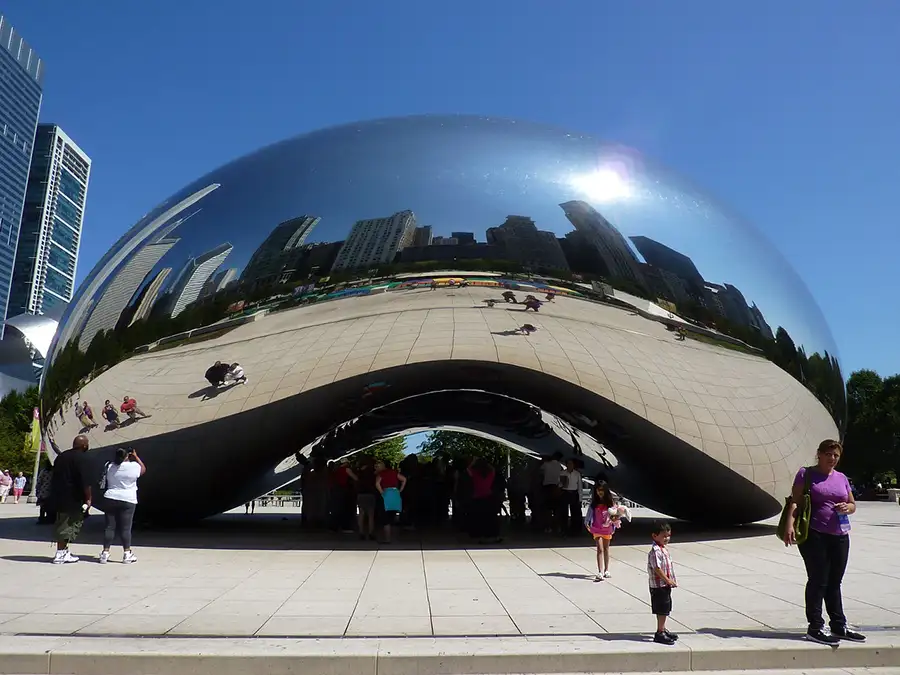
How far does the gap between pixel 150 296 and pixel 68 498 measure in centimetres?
248

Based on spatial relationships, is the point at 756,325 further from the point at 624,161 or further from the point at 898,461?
the point at 898,461

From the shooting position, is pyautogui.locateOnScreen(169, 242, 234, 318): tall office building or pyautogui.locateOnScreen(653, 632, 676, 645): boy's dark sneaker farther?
pyautogui.locateOnScreen(169, 242, 234, 318): tall office building

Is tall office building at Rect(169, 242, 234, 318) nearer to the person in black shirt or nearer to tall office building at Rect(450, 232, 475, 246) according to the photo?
the person in black shirt

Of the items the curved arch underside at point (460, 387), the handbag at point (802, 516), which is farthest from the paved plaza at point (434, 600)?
the curved arch underside at point (460, 387)

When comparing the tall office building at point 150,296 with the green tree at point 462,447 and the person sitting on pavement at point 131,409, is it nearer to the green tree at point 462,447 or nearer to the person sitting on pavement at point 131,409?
the person sitting on pavement at point 131,409

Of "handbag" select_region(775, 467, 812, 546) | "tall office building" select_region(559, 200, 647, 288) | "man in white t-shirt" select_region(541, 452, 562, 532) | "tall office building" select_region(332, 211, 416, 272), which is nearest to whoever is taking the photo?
"handbag" select_region(775, 467, 812, 546)

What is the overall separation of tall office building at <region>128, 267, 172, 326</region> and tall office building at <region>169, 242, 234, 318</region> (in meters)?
0.28

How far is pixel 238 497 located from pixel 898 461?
5134 centimetres

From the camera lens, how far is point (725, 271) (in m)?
8.77

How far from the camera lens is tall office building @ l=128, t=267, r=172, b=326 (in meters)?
8.54

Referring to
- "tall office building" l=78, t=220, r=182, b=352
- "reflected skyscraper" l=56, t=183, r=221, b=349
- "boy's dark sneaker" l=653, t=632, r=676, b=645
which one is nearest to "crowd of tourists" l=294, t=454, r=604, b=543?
"tall office building" l=78, t=220, r=182, b=352

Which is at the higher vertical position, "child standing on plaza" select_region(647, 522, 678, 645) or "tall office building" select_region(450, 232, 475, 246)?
"tall office building" select_region(450, 232, 475, 246)

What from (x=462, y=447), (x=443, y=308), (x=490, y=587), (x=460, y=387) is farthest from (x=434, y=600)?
(x=462, y=447)

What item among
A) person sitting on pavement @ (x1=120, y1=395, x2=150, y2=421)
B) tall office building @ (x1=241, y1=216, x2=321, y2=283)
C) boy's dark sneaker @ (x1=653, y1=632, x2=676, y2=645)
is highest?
tall office building @ (x1=241, y1=216, x2=321, y2=283)
